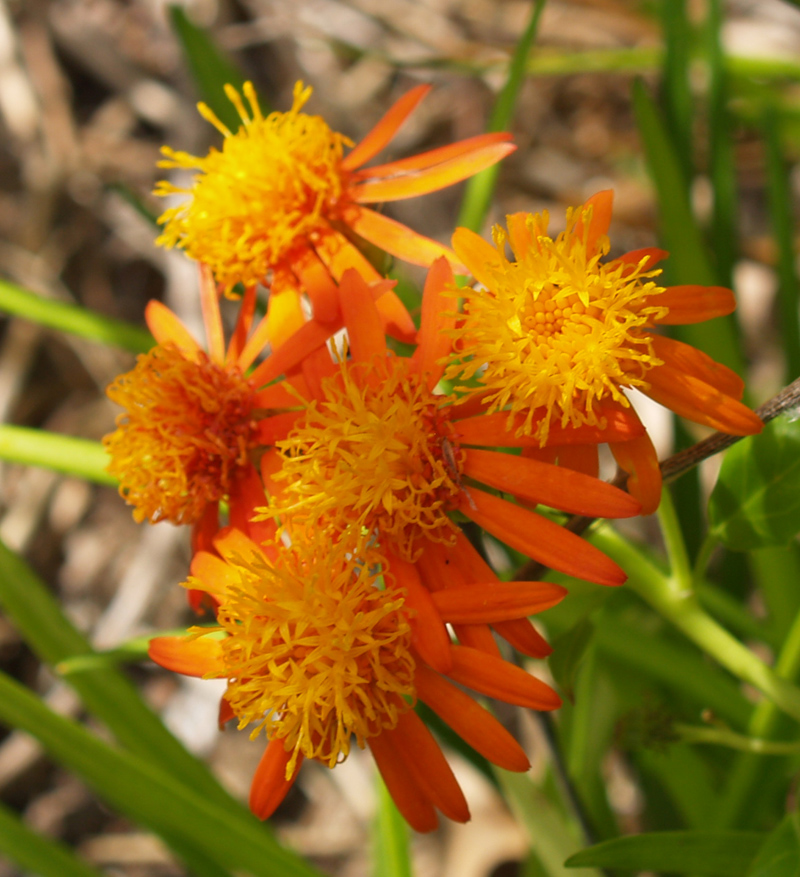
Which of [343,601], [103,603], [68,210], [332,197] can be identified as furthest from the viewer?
[68,210]

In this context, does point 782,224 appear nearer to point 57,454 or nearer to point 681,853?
point 681,853

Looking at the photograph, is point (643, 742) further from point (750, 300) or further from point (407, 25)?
point (407, 25)

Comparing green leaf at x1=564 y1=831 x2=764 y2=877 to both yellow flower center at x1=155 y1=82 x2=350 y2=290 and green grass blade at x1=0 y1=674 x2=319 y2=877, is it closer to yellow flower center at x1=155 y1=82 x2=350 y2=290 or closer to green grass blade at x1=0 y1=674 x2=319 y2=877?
green grass blade at x1=0 y1=674 x2=319 y2=877

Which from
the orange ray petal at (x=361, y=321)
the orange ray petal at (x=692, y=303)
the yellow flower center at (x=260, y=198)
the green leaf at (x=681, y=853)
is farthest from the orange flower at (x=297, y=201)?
the green leaf at (x=681, y=853)

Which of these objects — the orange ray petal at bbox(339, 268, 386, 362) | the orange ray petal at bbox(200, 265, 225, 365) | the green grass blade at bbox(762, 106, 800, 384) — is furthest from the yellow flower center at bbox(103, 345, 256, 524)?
the green grass blade at bbox(762, 106, 800, 384)

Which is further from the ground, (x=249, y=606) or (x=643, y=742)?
(x=249, y=606)

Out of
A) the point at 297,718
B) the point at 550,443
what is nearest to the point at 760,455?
the point at 550,443

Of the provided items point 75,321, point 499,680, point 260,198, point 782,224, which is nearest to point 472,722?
point 499,680
